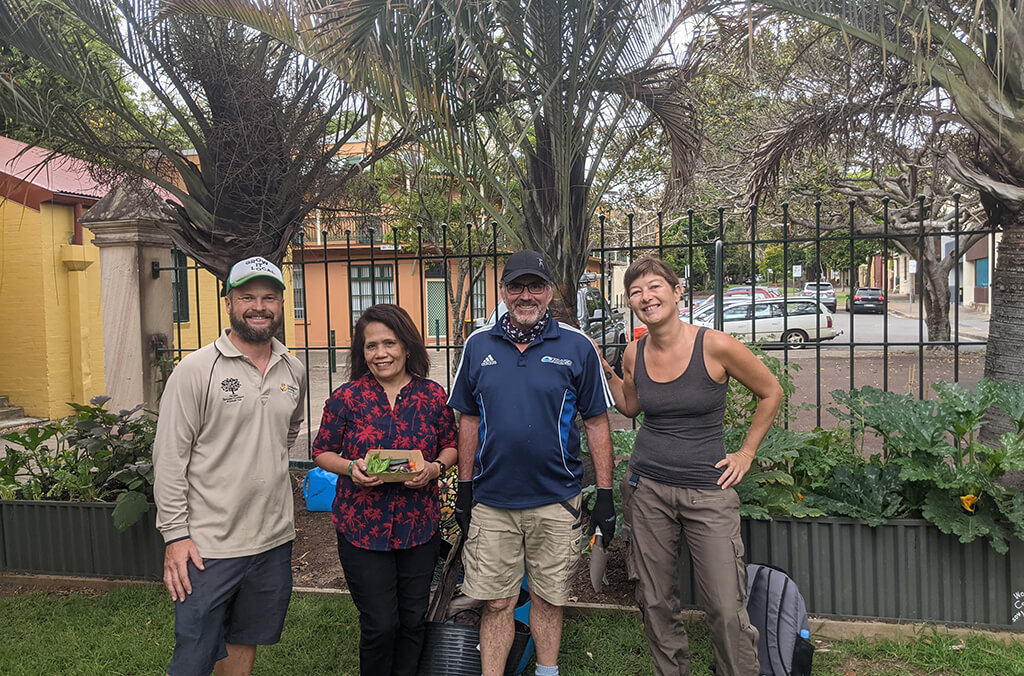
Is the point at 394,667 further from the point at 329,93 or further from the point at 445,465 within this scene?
the point at 329,93

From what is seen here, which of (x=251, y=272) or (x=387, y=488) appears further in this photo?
(x=387, y=488)

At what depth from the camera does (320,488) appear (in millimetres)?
5535

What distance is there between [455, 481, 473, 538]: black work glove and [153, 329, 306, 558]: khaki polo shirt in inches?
28.3

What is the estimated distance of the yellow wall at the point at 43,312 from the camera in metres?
11.0

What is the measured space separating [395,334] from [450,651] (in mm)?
1340

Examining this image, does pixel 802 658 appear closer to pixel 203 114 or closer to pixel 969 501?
pixel 969 501

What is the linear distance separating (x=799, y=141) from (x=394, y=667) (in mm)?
4993

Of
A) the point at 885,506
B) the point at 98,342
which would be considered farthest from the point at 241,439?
the point at 98,342

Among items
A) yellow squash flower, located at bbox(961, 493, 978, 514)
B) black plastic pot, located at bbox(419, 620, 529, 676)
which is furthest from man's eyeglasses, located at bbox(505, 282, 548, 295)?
yellow squash flower, located at bbox(961, 493, 978, 514)

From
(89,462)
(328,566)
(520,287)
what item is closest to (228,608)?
(520,287)

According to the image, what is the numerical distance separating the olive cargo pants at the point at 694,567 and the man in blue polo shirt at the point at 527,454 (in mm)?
167

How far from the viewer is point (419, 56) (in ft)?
13.5

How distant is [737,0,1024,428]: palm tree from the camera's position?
413cm

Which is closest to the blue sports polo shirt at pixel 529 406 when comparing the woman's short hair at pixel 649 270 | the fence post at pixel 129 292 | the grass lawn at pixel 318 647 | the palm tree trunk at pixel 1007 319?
the woman's short hair at pixel 649 270
